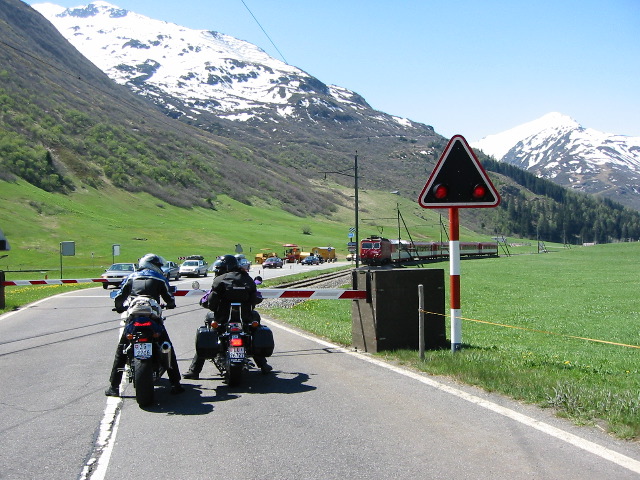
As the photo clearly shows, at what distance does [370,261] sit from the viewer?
68562mm

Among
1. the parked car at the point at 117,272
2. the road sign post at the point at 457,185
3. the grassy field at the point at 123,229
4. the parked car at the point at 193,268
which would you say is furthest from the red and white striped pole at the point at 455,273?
the parked car at the point at 193,268

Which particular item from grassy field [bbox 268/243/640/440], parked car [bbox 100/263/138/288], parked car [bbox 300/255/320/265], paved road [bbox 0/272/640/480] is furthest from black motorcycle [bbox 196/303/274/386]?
parked car [bbox 300/255/320/265]

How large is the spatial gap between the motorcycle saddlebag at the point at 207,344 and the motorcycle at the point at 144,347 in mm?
701

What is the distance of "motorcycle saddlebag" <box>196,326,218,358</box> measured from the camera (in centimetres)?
873

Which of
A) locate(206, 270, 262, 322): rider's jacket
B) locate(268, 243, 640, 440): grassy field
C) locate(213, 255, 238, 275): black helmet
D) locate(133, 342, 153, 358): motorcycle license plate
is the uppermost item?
locate(213, 255, 238, 275): black helmet

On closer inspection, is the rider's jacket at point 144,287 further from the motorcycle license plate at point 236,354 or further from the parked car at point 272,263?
the parked car at point 272,263

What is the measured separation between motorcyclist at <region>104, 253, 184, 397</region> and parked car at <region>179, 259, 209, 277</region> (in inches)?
1751

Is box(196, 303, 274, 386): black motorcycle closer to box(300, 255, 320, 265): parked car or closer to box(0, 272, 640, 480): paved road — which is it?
box(0, 272, 640, 480): paved road

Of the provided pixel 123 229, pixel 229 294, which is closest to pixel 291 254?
pixel 123 229

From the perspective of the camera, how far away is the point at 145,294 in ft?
27.5

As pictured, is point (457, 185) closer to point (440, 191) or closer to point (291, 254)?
point (440, 191)

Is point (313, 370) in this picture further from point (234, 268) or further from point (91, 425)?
point (91, 425)

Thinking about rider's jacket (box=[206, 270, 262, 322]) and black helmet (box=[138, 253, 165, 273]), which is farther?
rider's jacket (box=[206, 270, 262, 322])

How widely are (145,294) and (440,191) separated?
14.4 ft
